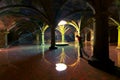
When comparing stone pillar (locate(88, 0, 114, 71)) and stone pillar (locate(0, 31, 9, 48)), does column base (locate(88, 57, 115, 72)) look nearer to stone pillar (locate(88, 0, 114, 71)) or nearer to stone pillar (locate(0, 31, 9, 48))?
stone pillar (locate(88, 0, 114, 71))

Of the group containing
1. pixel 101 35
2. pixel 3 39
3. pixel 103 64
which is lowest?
pixel 103 64

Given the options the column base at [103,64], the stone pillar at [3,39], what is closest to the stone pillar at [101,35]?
the column base at [103,64]

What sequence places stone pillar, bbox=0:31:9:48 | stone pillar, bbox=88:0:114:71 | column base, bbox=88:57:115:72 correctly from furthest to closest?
stone pillar, bbox=0:31:9:48, stone pillar, bbox=88:0:114:71, column base, bbox=88:57:115:72

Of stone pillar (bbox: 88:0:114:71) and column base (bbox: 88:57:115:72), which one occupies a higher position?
stone pillar (bbox: 88:0:114:71)

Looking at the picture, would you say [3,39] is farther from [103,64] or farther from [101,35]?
[103,64]

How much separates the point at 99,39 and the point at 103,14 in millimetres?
1002

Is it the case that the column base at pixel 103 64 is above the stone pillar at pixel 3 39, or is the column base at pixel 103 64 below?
below

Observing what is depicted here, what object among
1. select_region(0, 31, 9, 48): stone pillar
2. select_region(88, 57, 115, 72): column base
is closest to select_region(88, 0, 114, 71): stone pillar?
select_region(88, 57, 115, 72): column base

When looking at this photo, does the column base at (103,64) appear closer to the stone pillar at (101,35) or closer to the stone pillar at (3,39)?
the stone pillar at (101,35)

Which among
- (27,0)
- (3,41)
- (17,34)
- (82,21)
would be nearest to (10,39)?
(17,34)

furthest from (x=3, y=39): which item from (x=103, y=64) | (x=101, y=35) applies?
(x=103, y=64)

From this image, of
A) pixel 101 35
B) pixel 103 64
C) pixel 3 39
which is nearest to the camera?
pixel 103 64

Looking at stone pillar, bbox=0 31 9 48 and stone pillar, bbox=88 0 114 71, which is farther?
stone pillar, bbox=0 31 9 48

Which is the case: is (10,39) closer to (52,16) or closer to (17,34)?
(17,34)
